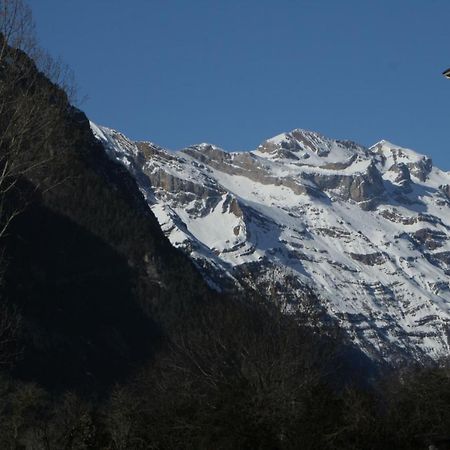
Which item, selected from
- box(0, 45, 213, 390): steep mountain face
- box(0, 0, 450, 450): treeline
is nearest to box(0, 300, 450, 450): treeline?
box(0, 0, 450, 450): treeline

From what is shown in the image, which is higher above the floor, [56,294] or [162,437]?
[56,294]

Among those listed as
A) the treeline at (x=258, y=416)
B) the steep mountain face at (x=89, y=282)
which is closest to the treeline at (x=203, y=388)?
the treeline at (x=258, y=416)

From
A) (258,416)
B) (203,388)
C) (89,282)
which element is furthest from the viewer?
(89,282)

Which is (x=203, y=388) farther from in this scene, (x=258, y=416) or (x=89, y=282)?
(x=89, y=282)

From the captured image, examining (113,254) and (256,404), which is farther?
(113,254)

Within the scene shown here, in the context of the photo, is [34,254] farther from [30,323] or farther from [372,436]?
[372,436]

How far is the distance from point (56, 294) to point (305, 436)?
120 meters

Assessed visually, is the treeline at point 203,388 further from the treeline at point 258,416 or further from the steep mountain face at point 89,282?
the steep mountain face at point 89,282

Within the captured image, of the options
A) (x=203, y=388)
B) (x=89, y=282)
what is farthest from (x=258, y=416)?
(x=89, y=282)

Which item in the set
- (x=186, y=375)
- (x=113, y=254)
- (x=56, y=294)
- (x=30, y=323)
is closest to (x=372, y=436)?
(x=186, y=375)

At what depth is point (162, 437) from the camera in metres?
35.7

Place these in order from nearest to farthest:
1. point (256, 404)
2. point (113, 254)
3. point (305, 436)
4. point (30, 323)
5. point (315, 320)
A: 1. point (305, 436)
2. point (256, 404)
3. point (315, 320)
4. point (30, 323)
5. point (113, 254)

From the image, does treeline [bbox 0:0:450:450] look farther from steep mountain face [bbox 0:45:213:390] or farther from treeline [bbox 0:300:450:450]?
steep mountain face [bbox 0:45:213:390]

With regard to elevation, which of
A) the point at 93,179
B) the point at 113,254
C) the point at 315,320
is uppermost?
the point at 93,179
